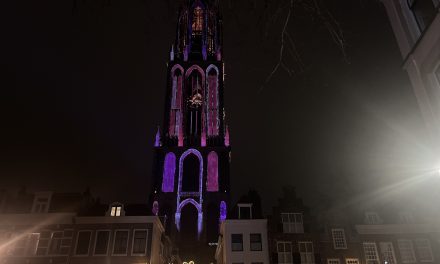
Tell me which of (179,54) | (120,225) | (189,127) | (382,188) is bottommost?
(120,225)

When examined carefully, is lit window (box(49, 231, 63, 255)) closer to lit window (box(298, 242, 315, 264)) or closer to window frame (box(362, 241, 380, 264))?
lit window (box(298, 242, 315, 264))

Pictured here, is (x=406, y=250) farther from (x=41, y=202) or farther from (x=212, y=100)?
(x=212, y=100)

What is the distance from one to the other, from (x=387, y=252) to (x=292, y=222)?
795 cm

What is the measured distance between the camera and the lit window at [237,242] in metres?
32.8

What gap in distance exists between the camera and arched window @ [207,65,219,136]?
61.2 metres

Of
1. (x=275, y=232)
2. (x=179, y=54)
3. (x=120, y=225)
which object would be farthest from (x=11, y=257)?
(x=179, y=54)

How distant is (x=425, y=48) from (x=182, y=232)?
4721 cm

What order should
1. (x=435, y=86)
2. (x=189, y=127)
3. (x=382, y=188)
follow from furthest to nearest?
1. (x=189, y=127)
2. (x=382, y=188)
3. (x=435, y=86)

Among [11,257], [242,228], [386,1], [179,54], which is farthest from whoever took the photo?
[179,54]

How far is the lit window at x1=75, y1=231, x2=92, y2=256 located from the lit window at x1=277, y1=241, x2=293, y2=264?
51.2 feet

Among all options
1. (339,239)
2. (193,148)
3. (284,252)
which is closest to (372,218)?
(339,239)

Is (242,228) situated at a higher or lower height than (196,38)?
lower

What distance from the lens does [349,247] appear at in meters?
31.3

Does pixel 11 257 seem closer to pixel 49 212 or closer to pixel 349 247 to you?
pixel 49 212
